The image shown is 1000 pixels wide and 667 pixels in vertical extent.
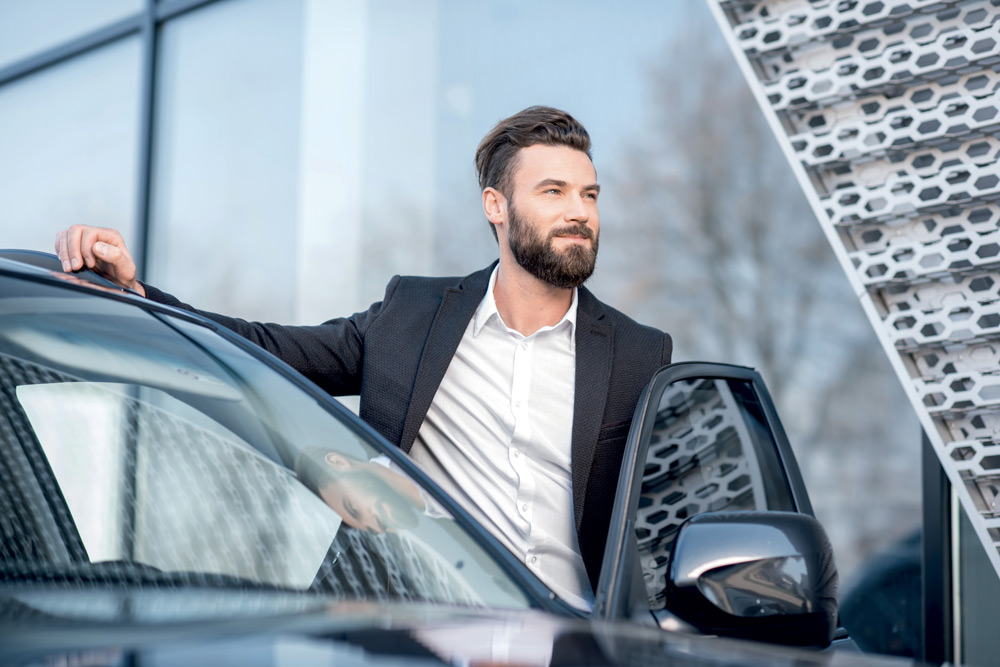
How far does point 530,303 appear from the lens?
224cm

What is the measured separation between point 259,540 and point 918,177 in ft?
7.48

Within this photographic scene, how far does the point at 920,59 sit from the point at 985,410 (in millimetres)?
955

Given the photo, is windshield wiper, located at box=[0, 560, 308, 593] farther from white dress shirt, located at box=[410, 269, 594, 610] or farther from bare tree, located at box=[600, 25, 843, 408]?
bare tree, located at box=[600, 25, 843, 408]

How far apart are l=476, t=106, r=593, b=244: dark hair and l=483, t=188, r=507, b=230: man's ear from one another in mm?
16

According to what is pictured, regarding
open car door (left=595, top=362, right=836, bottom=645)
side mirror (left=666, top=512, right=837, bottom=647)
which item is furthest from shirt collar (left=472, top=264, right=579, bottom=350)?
side mirror (left=666, top=512, right=837, bottom=647)

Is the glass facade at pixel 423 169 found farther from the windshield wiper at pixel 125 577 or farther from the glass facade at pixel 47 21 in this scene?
the windshield wiper at pixel 125 577

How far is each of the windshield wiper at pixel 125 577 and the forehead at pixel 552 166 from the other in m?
1.64

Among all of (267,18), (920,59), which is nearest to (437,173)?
(267,18)

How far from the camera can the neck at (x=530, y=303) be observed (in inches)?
87.5

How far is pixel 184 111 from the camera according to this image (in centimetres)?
562

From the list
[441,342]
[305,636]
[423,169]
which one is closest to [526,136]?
[441,342]

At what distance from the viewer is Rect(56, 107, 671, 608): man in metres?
1.88

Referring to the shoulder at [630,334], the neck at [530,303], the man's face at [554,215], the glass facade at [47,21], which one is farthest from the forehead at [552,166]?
the glass facade at [47,21]

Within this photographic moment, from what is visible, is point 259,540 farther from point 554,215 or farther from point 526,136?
point 526,136
